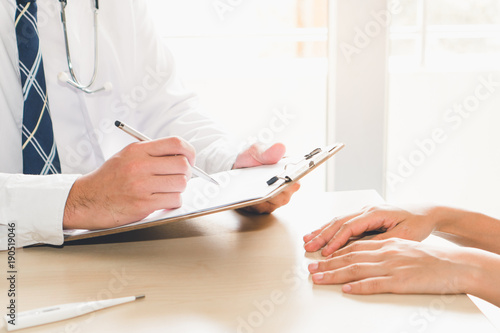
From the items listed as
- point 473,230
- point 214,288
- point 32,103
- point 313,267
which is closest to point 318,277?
point 313,267

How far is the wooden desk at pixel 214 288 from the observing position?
1.89ft

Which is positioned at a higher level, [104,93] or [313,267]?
[104,93]

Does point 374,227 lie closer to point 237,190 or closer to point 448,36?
point 237,190

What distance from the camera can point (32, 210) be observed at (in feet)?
2.64

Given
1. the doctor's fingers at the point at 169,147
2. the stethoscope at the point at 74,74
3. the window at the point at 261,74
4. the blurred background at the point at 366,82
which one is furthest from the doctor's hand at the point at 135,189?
the window at the point at 261,74

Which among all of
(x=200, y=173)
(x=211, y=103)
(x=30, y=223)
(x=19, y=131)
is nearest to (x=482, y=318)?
(x=200, y=173)

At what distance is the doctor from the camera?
2.64 feet

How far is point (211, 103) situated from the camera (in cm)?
220

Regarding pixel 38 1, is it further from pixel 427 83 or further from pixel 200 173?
pixel 427 83

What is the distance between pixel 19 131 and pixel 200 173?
0.51m

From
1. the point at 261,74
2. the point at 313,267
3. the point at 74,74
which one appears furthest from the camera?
the point at 261,74

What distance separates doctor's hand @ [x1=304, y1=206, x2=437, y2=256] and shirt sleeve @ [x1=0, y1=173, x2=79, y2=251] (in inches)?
15.7

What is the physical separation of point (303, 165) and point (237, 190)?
117 mm

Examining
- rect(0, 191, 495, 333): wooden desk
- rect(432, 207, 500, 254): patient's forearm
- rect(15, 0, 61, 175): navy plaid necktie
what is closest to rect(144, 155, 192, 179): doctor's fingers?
rect(0, 191, 495, 333): wooden desk
